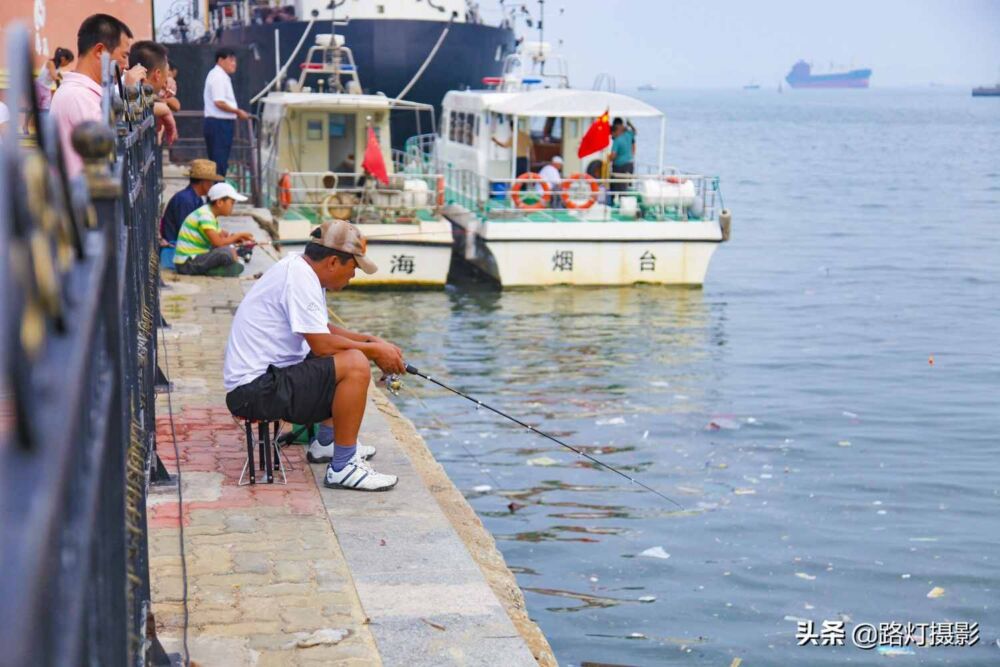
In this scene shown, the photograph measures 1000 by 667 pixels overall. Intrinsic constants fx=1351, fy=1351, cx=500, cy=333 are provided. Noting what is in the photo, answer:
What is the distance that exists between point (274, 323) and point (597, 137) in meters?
15.5

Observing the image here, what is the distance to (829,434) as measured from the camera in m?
12.6

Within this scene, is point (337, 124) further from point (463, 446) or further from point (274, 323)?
point (274, 323)

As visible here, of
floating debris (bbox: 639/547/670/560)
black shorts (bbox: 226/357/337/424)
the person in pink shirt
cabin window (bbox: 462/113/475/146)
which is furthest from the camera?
cabin window (bbox: 462/113/475/146)

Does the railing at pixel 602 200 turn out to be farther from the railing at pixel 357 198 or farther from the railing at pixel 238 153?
the railing at pixel 238 153

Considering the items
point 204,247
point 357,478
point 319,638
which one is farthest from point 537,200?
point 319,638

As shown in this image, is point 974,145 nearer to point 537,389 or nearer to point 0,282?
point 537,389

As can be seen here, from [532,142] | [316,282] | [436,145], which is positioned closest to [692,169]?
[436,145]

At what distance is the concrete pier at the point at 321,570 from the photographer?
4.44m

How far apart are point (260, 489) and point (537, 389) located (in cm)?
832

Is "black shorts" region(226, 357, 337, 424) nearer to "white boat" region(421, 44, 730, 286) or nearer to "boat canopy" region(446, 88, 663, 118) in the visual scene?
"white boat" region(421, 44, 730, 286)

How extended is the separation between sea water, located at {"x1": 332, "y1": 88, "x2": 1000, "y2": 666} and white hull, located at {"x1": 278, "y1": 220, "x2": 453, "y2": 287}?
1.29ft

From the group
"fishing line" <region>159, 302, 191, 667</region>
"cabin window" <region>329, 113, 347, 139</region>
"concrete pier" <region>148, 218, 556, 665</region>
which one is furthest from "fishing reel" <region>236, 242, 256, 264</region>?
"cabin window" <region>329, 113, 347, 139</region>

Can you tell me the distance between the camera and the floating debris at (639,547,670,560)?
8594 millimetres

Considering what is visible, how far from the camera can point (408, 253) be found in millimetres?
20438
